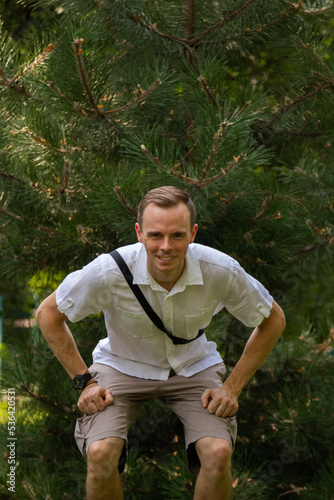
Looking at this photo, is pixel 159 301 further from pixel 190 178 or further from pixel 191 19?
pixel 191 19

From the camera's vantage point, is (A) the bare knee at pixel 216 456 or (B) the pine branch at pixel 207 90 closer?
(A) the bare knee at pixel 216 456

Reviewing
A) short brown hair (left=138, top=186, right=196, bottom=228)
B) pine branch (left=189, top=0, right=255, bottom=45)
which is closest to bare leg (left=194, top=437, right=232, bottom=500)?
short brown hair (left=138, top=186, right=196, bottom=228)

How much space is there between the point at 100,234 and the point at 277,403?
113 cm

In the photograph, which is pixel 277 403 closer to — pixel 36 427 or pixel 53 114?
pixel 36 427

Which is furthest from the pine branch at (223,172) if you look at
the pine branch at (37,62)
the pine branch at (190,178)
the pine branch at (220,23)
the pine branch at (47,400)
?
the pine branch at (47,400)

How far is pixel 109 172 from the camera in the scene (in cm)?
252

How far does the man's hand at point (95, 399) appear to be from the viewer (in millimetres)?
1958

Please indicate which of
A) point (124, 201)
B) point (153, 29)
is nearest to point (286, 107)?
point (153, 29)

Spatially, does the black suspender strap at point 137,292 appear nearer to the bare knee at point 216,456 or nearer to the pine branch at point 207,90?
the bare knee at point 216,456

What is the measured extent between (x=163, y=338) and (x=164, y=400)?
26cm

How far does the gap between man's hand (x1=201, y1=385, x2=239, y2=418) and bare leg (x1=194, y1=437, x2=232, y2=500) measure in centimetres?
13

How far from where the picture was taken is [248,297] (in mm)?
1985

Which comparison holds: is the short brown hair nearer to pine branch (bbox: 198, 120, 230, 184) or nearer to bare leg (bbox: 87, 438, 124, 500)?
pine branch (bbox: 198, 120, 230, 184)

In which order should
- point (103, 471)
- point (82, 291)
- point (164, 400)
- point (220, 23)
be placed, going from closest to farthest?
1. point (103, 471)
2. point (82, 291)
3. point (164, 400)
4. point (220, 23)
